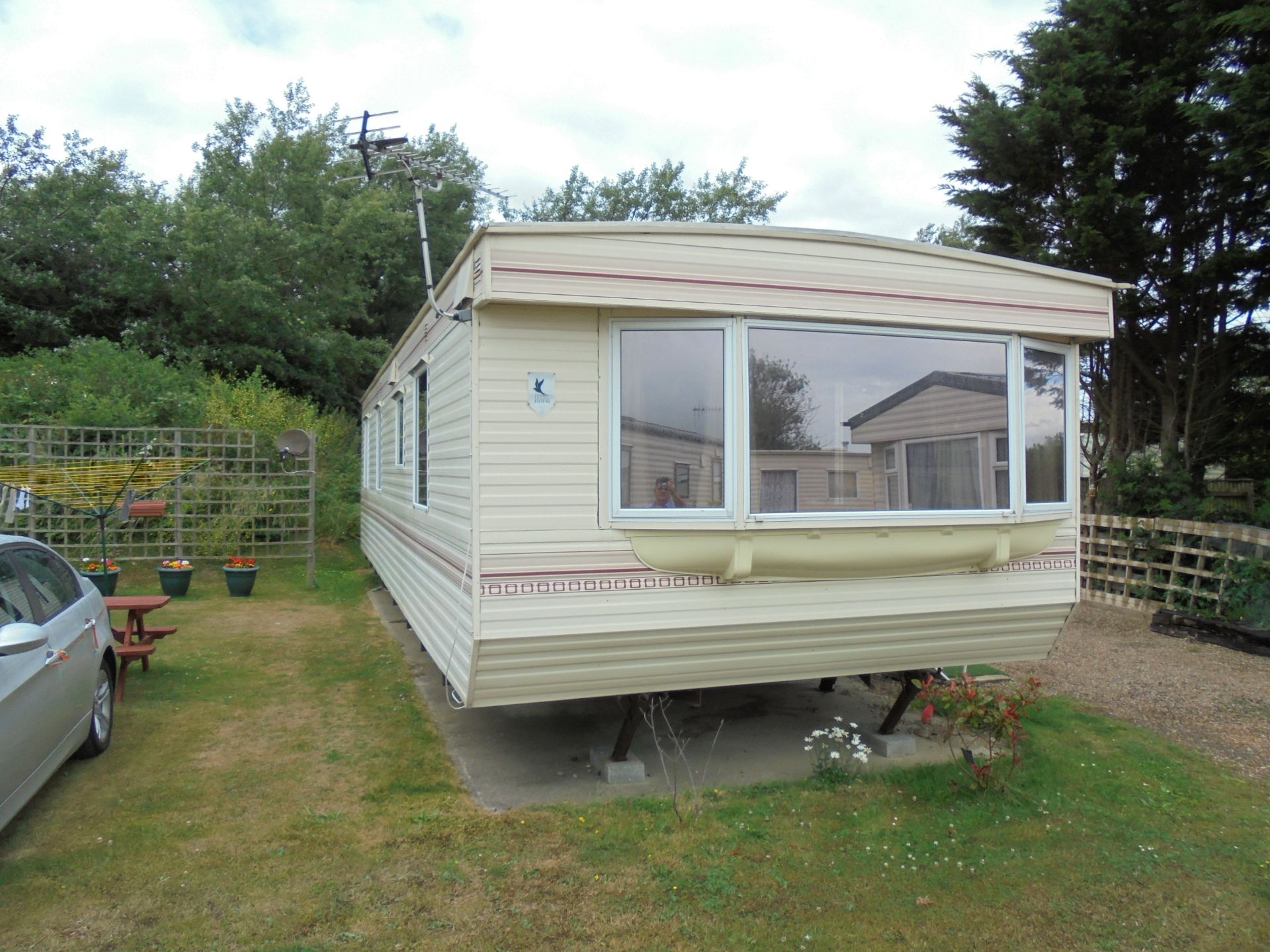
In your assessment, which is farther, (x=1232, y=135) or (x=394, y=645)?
(x=1232, y=135)

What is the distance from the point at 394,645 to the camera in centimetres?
819

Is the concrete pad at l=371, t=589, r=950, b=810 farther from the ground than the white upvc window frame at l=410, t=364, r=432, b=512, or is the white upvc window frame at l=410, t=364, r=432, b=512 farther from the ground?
the white upvc window frame at l=410, t=364, r=432, b=512

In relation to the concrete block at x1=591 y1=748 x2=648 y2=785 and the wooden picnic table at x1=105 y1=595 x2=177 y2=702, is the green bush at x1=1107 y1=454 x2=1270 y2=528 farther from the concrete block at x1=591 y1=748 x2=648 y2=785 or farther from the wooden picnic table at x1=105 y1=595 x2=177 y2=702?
the wooden picnic table at x1=105 y1=595 x2=177 y2=702

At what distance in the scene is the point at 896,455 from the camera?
454 centimetres

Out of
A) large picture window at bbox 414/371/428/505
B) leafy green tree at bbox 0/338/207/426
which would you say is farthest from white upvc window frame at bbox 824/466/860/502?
leafy green tree at bbox 0/338/207/426

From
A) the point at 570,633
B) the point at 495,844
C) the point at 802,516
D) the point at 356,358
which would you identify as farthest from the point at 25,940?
the point at 356,358

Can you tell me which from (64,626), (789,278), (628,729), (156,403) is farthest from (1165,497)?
(156,403)

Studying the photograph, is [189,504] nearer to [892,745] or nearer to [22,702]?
[22,702]

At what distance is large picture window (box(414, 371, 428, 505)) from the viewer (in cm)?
602

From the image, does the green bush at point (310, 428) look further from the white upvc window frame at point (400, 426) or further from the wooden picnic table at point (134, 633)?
the wooden picnic table at point (134, 633)

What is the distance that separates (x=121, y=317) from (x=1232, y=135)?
801 inches

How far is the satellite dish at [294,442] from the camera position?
12.1 m

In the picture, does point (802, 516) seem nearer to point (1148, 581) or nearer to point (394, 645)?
point (394, 645)

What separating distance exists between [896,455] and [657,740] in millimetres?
1994
